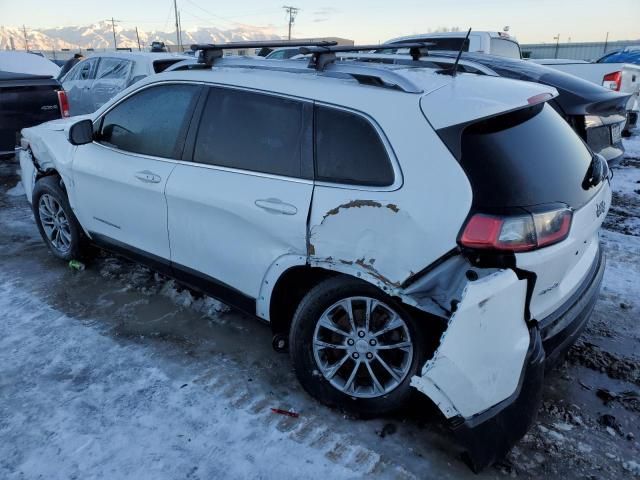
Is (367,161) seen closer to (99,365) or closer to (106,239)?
(99,365)

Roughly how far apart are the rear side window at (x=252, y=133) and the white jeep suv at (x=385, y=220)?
1cm

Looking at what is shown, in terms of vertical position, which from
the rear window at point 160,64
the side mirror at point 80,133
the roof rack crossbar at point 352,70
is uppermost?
the roof rack crossbar at point 352,70

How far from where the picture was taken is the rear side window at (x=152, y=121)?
3293 mm

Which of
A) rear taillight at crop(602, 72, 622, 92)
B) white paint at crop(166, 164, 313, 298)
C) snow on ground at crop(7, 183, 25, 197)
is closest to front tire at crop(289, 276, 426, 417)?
white paint at crop(166, 164, 313, 298)

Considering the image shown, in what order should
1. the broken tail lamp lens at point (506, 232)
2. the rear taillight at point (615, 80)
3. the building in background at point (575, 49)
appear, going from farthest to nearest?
the building in background at point (575, 49)
the rear taillight at point (615, 80)
the broken tail lamp lens at point (506, 232)

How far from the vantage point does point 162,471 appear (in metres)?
2.33

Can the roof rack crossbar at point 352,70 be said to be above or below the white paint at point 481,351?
above

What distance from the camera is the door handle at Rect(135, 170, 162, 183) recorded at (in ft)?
10.9

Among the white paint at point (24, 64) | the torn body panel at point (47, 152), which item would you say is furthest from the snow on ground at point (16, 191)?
the white paint at point (24, 64)

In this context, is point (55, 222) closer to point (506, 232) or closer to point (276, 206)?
point (276, 206)

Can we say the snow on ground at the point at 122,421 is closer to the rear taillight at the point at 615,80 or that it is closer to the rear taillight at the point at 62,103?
the rear taillight at the point at 62,103

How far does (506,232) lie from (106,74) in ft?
29.3

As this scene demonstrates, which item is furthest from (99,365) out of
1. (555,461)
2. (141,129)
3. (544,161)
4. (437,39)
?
(437,39)

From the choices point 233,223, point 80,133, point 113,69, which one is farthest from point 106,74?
point 233,223
